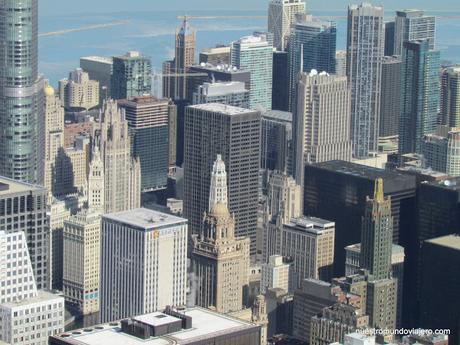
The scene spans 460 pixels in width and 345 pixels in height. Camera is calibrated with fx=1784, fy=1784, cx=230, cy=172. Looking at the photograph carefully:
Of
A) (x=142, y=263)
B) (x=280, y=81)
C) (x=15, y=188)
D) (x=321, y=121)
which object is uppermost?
(x=15, y=188)

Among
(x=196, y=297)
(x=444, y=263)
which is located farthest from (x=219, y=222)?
(x=444, y=263)

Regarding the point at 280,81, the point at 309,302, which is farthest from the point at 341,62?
the point at 309,302

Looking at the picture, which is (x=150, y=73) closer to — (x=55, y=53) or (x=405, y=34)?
(x=55, y=53)

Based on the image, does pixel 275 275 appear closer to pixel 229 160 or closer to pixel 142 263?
pixel 229 160

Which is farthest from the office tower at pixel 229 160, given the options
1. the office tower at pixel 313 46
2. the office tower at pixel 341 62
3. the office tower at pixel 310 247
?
the office tower at pixel 313 46

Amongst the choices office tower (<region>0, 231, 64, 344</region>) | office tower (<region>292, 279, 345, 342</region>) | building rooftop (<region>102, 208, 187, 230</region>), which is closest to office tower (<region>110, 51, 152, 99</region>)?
building rooftop (<region>102, 208, 187, 230</region>)

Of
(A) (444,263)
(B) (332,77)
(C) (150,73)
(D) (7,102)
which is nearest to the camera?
(A) (444,263)
